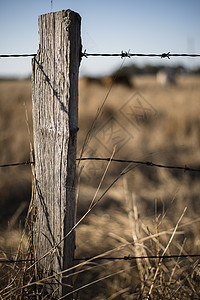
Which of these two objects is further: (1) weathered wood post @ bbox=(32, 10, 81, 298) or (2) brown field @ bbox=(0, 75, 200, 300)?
(2) brown field @ bbox=(0, 75, 200, 300)

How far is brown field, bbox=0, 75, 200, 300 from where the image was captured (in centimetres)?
150

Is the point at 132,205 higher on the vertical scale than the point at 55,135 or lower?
lower

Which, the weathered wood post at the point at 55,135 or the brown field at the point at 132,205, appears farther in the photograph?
the brown field at the point at 132,205

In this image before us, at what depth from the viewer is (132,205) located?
133 inches

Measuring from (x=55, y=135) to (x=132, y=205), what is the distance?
2520 mm

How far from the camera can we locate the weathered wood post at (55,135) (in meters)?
1.00

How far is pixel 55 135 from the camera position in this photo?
1.07 m

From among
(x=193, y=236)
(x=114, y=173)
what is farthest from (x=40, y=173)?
(x=114, y=173)

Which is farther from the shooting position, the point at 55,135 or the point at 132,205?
the point at 132,205

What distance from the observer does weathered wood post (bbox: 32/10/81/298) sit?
1005 mm

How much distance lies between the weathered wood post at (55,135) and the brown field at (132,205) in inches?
5.3

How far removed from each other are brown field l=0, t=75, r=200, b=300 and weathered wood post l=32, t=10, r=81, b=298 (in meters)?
0.13

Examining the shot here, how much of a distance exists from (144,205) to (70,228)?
2.37 m

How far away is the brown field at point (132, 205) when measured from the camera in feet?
4.91
